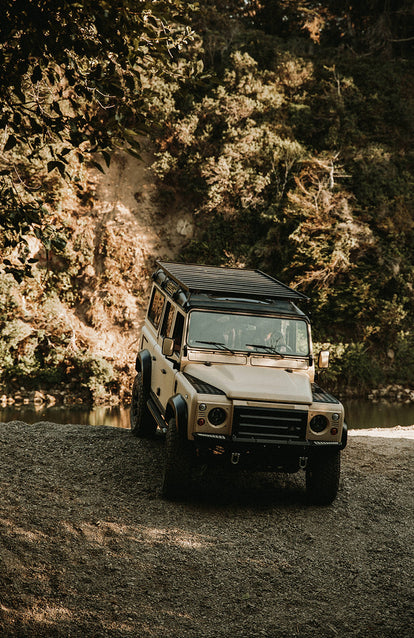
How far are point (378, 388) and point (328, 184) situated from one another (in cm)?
810

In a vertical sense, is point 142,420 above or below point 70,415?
above

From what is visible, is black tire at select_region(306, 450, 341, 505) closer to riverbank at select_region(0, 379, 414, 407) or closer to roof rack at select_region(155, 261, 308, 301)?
roof rack at select_region(155, 261, 308, 301)

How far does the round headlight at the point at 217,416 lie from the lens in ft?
22.6

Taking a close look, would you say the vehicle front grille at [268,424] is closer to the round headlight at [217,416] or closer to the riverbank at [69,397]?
the round headlight at [217,416]

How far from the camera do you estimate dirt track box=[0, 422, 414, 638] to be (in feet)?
15.8

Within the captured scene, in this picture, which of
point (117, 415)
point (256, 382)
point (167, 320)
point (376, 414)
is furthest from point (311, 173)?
point (256, 382)

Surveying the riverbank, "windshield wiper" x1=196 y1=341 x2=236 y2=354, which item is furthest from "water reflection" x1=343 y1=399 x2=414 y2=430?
"windshield wiper" x1=196 y1=341 x2=236 y2=354

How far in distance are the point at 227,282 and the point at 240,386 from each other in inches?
97.2

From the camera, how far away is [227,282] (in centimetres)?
912

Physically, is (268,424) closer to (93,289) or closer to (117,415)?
(117,415)

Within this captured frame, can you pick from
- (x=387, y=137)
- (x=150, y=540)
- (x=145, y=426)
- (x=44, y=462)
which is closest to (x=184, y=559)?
(x=150, y=540)

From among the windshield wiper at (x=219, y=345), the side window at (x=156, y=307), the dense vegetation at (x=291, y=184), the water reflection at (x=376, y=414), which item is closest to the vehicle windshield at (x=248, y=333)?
the windshield wiper at (x=219, y=345)

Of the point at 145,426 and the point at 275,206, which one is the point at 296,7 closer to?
the point at 275,206

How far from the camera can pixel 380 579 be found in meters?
5.91
